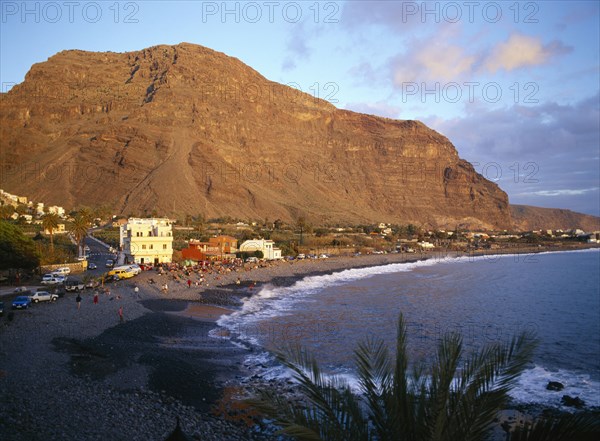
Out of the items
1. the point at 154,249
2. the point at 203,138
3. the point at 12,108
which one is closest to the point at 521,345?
the point at 154,249

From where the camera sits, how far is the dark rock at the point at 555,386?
60.1 ft

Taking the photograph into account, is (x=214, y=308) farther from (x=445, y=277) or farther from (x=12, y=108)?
(x=12, y=108)

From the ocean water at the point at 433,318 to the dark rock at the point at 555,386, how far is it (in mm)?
310

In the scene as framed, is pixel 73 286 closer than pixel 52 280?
Yes

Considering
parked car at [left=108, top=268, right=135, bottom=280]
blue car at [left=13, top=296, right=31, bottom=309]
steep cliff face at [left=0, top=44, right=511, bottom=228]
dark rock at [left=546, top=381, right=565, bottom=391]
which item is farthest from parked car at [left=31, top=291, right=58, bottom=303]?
steep cliff face at [left=0, top=44, right=511, bottom=228]

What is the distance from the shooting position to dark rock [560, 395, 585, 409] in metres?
16.5

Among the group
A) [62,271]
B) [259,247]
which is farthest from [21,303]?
[259,247]

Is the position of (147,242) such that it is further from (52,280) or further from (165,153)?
(165,153)

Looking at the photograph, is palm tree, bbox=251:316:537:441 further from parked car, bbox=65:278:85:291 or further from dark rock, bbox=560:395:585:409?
parked car, bbox=65:278:85:291

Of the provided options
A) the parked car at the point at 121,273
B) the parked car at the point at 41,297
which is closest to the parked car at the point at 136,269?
the parked car at the point at 121,273

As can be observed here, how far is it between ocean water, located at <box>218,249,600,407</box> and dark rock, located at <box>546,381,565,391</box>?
0.31m

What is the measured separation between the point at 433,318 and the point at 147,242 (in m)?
31.4

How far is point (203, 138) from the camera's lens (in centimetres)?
16388

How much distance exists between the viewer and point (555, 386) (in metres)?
18.5
